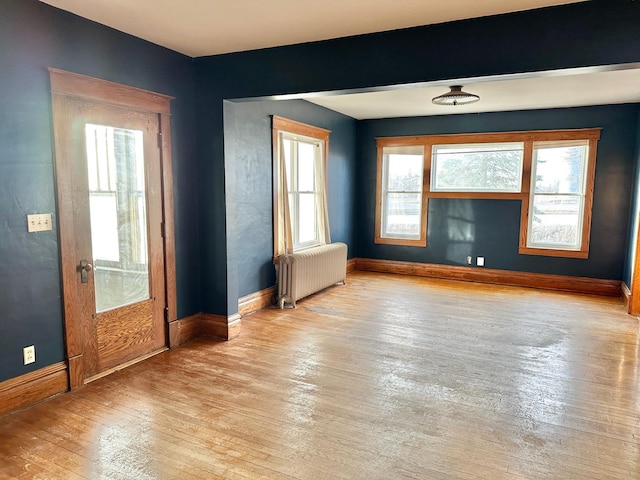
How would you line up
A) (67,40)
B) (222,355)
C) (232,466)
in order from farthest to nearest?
(222,355) < (67,40) < (232,466)

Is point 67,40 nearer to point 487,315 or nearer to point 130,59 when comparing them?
point 130,59

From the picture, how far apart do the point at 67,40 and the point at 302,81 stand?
67.0 inches

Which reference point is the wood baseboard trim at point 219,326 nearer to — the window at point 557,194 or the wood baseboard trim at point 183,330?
the wood baseboard trim at point 183,330

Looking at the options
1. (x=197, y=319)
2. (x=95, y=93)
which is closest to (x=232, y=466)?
(x=197, y=319)

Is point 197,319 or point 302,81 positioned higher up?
point 302,81

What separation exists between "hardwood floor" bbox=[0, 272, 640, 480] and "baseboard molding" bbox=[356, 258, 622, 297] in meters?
1.56

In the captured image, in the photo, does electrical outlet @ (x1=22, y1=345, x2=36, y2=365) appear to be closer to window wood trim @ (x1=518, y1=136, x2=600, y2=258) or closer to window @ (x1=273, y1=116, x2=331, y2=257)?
window @ (x1=273, y1=116, x2=331, y2=257)

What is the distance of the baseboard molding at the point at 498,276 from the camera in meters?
6.05

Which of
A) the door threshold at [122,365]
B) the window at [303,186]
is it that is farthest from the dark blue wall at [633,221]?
the door threshold at [122,365]

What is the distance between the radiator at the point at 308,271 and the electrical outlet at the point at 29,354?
278 cm

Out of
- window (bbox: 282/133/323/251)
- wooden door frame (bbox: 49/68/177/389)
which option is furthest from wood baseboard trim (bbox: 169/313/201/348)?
window (bbox: 282/133/323/251)

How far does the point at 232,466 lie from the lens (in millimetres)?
2240

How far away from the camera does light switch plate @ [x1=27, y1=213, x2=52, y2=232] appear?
2756mm

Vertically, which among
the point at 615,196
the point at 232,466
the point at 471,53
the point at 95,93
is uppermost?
the point at 471,53
